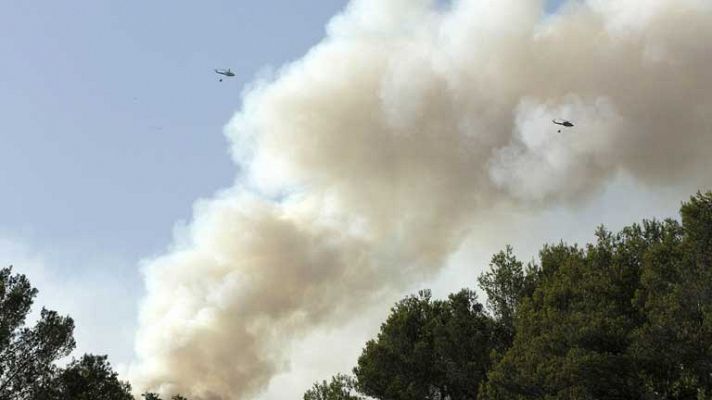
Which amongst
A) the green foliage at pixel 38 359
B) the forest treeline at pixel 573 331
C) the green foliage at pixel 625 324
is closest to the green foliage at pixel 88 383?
the green foliage at pixel 38 359

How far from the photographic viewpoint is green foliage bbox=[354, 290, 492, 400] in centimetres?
5366

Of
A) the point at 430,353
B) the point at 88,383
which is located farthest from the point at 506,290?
the point at 88,383

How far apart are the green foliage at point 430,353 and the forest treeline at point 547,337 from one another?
3.7 inches

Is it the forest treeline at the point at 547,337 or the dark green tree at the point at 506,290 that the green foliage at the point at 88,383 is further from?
the dark green tree at the point at 506,290

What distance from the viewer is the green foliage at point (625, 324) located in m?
37.8

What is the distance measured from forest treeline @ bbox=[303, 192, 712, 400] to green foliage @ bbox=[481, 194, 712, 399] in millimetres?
64

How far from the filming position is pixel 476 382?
53062mm

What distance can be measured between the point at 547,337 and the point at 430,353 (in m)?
13.8

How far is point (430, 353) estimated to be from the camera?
55.4 meters

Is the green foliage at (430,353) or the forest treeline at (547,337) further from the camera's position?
the green foliage at (430,353)

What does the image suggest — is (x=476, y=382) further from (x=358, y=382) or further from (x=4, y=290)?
(x=4, y=290)

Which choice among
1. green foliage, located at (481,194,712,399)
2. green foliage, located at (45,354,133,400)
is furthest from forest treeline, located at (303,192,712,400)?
green foliage, located at (45,354,133,400)

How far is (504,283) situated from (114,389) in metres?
30.8

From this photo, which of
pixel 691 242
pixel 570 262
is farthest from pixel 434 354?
pixel 691 242
